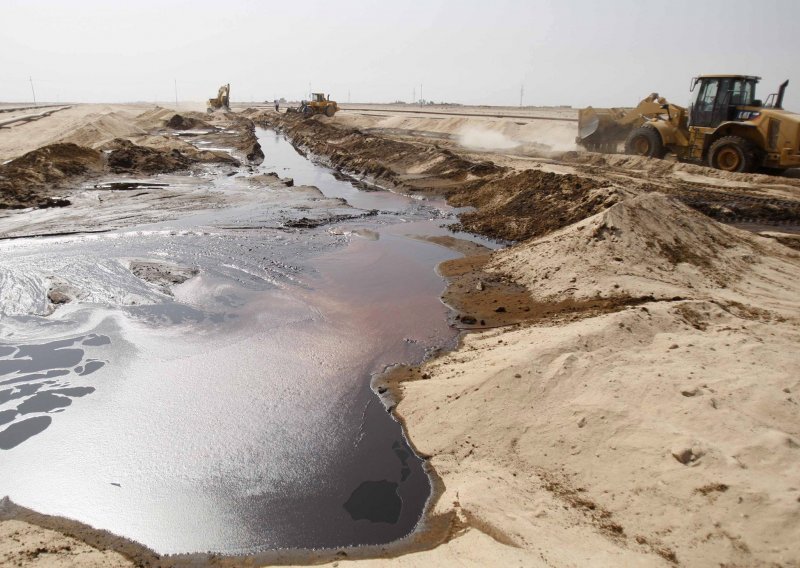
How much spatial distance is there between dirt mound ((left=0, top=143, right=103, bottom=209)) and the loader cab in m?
18.3

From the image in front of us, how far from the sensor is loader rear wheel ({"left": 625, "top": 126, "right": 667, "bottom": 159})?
55.7 ft

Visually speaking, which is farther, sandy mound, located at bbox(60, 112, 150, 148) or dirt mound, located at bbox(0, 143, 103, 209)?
sandy mound, located at bbox(60, 112, 150, 148)

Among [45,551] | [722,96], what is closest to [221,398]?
[45,551]

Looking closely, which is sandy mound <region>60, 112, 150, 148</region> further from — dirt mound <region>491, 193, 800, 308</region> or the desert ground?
dirt mound <region>491, 193, 800, 308</region>

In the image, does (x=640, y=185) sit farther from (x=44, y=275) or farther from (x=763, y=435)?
(x=44, y=275)

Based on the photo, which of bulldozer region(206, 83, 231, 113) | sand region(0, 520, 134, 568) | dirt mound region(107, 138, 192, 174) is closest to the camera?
sand region(0, 520, 134, 568)

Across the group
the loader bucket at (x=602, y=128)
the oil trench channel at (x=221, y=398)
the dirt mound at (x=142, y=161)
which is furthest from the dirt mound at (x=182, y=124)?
the oil trench channel at (x=221, y=398)

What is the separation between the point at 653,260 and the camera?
300 inches

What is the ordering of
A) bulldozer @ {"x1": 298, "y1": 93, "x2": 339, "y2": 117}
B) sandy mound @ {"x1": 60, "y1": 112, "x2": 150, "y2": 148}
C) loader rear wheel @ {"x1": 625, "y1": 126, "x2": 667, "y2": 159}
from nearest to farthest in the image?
1. loader rear wheel @ {"x1": 625, "y1": 126, "x2": 667, "y2": 159}
2. sandy mound @ {"x1": 60, "y1": 112, "x2": 150, "y2": 148}
3. bulldozer @ {"x1": 298, "y1": 93, "x2": 339, "y2": 117}

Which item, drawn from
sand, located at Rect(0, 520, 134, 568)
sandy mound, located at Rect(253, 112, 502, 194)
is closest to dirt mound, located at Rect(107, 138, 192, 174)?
sandy mound, located at Rect(253, 112, 502, 194)

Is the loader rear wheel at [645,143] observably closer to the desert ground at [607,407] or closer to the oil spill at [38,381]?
the desert ground at [607,407]

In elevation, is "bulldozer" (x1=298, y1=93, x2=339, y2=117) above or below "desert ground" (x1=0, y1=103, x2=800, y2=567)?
above

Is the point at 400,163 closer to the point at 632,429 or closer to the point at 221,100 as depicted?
the point at 632,429

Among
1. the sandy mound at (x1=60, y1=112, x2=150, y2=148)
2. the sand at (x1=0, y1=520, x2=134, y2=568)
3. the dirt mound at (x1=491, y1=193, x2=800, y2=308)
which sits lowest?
the sand at (x1=0, y1=520, x2=134, y2=568)
